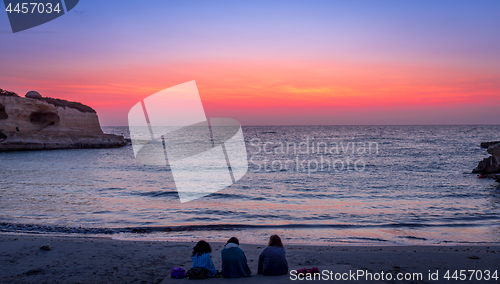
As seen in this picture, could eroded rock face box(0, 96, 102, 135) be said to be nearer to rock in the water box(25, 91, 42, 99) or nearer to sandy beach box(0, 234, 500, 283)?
rock in the water box(25, 91, 42, 99)

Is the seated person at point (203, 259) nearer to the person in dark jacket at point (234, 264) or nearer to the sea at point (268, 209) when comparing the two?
the person in dark jacket at point (234, 264)

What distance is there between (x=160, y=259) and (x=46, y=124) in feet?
169

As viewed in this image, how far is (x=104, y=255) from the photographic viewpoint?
7203 mm

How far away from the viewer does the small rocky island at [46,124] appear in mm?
42375

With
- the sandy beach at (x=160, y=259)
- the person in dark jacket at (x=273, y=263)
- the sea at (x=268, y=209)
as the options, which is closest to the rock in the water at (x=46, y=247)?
the sandy beach at (x=160, y=259)

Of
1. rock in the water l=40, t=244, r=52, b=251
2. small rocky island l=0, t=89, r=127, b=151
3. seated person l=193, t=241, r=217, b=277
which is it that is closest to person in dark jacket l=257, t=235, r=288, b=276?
seated person l=193, t=241, r=217, b=277

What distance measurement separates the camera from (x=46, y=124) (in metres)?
48.0

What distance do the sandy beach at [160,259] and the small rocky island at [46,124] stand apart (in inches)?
1677

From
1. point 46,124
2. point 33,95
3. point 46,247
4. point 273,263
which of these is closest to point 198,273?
point 273,263

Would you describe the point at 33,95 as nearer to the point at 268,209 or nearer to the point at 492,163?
the point at 268,209

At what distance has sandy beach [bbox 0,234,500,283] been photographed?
19.6ft

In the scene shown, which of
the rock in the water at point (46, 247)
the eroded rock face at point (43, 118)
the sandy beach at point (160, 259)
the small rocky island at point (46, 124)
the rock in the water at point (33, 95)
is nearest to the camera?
the sandy beach at point (160, 259)

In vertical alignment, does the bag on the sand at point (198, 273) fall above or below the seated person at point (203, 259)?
below

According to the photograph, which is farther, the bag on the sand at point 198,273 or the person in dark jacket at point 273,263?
the person in dark jacket at point 273,263
